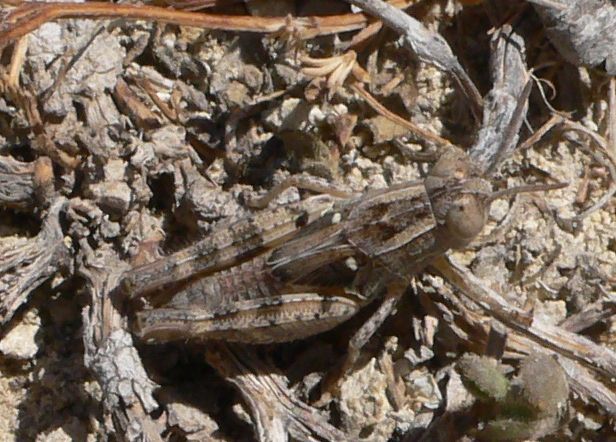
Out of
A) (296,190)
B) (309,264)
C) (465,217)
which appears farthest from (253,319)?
(465,217)

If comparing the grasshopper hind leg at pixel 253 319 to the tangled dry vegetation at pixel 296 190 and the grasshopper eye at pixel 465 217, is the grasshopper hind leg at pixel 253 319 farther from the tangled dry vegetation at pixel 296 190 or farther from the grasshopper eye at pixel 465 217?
the grasshopper eye at pixel 465 217

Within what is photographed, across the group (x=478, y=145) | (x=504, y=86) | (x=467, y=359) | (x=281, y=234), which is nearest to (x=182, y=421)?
(x=281, y=234)

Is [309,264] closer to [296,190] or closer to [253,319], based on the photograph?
[253,319]

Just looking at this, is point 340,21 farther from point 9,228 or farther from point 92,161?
point 9,228

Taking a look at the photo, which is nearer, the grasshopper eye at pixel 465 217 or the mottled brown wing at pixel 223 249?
the grasshopper eye at pixel 465 217

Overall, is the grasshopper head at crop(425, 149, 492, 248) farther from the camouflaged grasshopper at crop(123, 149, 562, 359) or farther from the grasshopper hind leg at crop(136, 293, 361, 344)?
the grasshopper hind leg at crop(136, 293, 361, 344)

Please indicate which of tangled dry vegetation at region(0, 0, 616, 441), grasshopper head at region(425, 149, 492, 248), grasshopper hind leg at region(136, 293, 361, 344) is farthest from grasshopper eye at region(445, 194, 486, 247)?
grasshopper hind leg at region(136, 293, 361, 344)

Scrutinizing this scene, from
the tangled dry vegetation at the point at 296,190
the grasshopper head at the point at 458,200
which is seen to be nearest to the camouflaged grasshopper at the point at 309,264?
the grasshopper head at the point at 458,200
